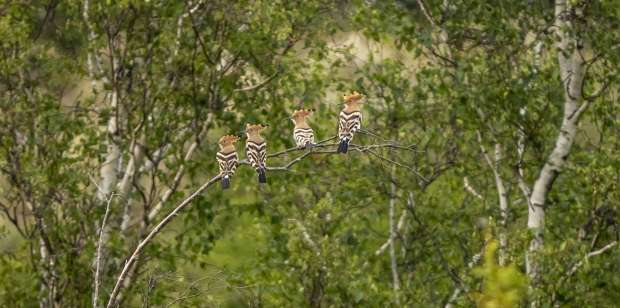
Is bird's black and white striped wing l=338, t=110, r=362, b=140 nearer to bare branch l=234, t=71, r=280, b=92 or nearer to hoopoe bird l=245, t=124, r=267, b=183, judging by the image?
hoopoe bird l=245, t=124, r=267, b=183

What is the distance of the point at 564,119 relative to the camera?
15.9 m

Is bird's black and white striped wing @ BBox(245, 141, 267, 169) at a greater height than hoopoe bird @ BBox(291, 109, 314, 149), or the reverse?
hoopoe bird @ BBox(291, 109, 314, 149)

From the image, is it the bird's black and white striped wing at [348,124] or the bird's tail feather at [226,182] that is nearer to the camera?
the bird's black and white striped wing at [348,124]

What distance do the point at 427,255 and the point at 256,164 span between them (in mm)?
10060

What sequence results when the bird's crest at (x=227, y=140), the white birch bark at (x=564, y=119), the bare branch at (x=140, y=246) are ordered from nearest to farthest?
the bare branch at (x=140, y=246) < the bird's crest at (x=227, y=140) < the white birch bark at (x=564, y=119)

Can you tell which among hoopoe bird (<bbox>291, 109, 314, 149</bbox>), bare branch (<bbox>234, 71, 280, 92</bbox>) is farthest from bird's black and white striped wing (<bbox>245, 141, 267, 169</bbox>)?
bare branch (<bbox>234, 71, 280, 92</bbox>)

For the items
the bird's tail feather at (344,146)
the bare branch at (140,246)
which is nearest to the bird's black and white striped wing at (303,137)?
the bird's tail feather at (344,146)

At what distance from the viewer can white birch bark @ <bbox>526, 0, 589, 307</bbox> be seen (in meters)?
15.5

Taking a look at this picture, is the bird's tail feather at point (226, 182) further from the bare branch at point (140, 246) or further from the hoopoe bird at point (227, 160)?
the bare branch at point (140, 246)

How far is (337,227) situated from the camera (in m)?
17.8

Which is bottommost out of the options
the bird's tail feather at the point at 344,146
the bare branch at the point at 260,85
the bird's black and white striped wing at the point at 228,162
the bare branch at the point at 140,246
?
the bare branch at the point at 140,246

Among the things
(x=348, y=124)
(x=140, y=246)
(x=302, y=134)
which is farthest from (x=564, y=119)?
(x=140, y=246)

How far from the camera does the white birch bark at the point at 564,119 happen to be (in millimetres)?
15484

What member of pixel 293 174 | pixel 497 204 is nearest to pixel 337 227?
pixel 293 174
